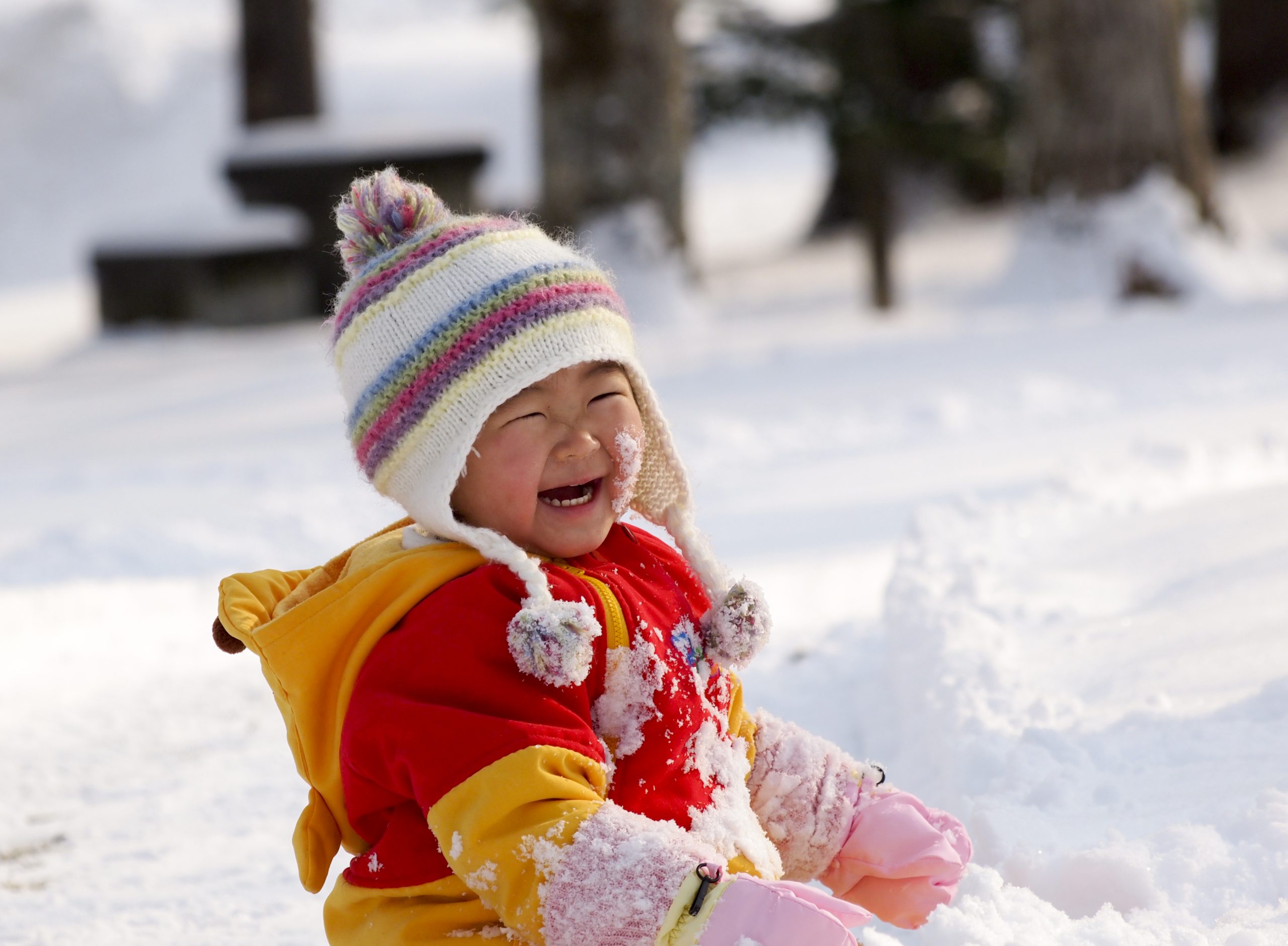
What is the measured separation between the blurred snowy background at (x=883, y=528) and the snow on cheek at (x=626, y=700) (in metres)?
0.43

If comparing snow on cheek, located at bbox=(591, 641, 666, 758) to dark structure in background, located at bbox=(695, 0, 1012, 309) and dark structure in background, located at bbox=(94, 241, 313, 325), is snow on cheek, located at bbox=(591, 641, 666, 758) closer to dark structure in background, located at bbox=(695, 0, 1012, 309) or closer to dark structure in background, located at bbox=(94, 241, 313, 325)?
dark structure in background, located at bbox=(695, 0, 1012, 309)

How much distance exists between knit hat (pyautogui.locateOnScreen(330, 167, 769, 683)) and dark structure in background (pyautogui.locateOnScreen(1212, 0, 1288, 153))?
11.7 m

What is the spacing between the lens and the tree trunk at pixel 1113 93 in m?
7.10

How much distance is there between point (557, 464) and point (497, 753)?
1.21 feet

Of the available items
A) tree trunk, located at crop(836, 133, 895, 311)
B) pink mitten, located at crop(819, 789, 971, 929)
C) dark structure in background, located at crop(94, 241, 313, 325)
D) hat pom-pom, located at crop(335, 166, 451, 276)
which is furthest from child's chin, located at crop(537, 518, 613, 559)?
dark structure in background, located at crop(94, 241, 313, 325)

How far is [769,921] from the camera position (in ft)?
4.74

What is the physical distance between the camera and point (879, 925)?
2049 millimetres

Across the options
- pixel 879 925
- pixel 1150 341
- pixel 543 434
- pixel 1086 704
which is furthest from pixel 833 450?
pixel 543 434

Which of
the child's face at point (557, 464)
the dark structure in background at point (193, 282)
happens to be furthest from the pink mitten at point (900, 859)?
the dark structure in background at point (193, 282)

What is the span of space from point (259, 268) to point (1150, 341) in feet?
20.9

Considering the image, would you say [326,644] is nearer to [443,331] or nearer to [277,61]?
[443,331]

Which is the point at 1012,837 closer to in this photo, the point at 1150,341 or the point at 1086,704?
the point at 1086,704

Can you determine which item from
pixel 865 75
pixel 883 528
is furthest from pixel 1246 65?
pixel 883 528

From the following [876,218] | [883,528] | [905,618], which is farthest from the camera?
[876,218]
